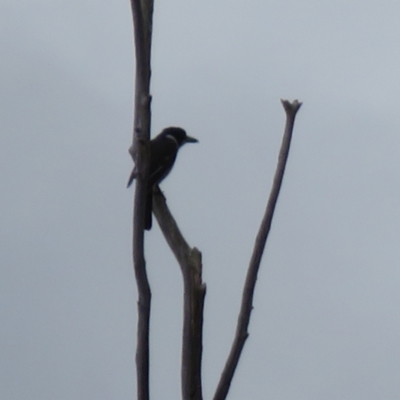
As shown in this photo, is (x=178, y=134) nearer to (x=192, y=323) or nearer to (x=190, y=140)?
(x=190, y=140)

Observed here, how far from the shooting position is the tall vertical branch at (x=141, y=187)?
313 centimetres

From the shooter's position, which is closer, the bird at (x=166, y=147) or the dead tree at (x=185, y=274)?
the dead tree at (x=185, y=274)

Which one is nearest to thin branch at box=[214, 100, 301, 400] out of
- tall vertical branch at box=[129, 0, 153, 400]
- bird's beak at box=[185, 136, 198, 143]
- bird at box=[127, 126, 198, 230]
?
tall vertical branch at box=[129, 0, 153, 400]

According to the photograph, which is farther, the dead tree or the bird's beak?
the bird's beak

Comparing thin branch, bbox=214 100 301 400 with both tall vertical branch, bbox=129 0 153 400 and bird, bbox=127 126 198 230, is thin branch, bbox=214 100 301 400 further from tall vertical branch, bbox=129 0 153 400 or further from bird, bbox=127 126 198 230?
bird, bbox=127 126 198 230

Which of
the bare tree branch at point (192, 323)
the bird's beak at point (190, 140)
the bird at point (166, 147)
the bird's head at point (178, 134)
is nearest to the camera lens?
the bare tree branch at point (192, 323)

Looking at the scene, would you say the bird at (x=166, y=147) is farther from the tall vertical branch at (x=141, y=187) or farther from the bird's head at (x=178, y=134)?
the tall vertical branch at (x=141, y=187)

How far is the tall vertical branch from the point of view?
313 centimetres

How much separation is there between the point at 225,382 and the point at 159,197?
1818 millimetres

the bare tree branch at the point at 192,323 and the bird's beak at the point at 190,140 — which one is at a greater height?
the bird's beak at the point at 190,140

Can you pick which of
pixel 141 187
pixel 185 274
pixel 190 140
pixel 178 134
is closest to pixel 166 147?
pixel 178 134

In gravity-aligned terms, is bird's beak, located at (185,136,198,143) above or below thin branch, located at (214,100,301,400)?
above

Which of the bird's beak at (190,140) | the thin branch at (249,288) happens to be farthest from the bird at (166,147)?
the thin branch at (249,288)

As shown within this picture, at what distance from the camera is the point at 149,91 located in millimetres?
3449
